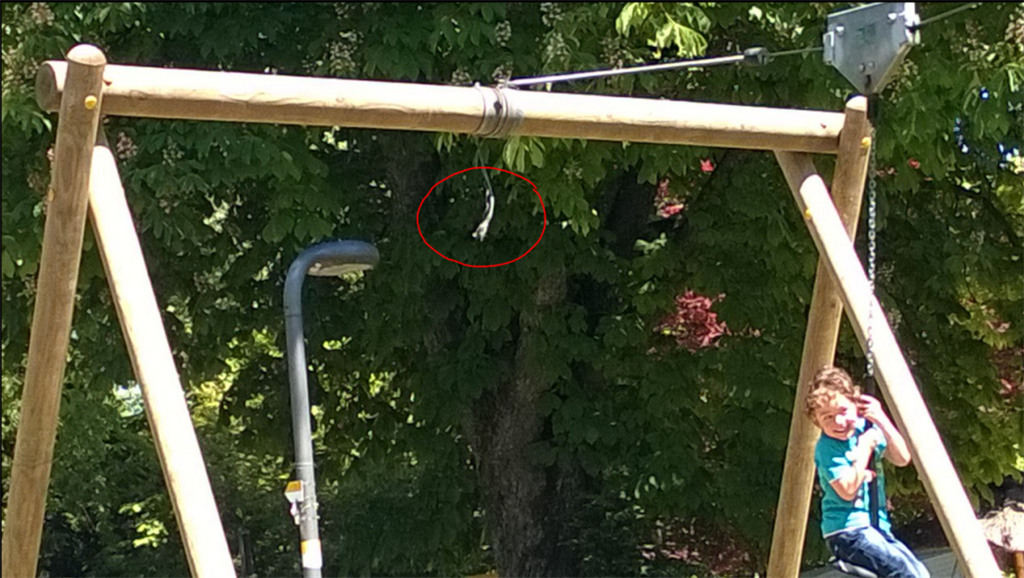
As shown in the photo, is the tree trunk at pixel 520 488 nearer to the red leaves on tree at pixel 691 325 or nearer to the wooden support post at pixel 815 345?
the red leaves on tree at pixel 691 325

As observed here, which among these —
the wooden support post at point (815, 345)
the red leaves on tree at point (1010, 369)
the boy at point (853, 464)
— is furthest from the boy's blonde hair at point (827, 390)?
the red leaves on tree at point (1010, 369)

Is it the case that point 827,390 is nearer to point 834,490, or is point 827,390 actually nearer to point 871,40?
point 834,490

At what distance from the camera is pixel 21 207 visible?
256 inches

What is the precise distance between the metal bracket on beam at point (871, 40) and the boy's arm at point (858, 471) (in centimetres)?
123

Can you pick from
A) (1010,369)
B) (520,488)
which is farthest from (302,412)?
(1010,369)

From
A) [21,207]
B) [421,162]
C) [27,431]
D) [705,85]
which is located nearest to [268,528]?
[421,162]

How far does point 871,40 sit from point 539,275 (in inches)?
133

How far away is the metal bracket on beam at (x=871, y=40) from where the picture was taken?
4422 millimetres

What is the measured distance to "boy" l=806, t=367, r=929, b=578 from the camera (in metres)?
4.22

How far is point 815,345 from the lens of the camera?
16.1 ft

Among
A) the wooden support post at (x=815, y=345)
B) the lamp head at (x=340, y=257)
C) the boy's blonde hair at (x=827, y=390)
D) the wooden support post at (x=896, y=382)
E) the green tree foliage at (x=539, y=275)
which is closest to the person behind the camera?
the wooden support post at (x=896, y=382)

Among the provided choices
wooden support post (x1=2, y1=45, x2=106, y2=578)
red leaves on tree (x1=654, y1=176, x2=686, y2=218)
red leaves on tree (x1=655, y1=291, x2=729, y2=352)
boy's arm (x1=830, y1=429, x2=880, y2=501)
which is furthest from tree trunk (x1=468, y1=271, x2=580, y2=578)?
wooden support post (x1=2, y1=45, x2=106, y2=578)

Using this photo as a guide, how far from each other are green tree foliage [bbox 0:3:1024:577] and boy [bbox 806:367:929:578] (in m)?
2.12

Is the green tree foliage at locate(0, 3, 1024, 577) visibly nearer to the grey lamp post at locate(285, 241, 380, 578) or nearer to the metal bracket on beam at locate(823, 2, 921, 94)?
the grey lamp post at locate(285, 241, 380, 578)
